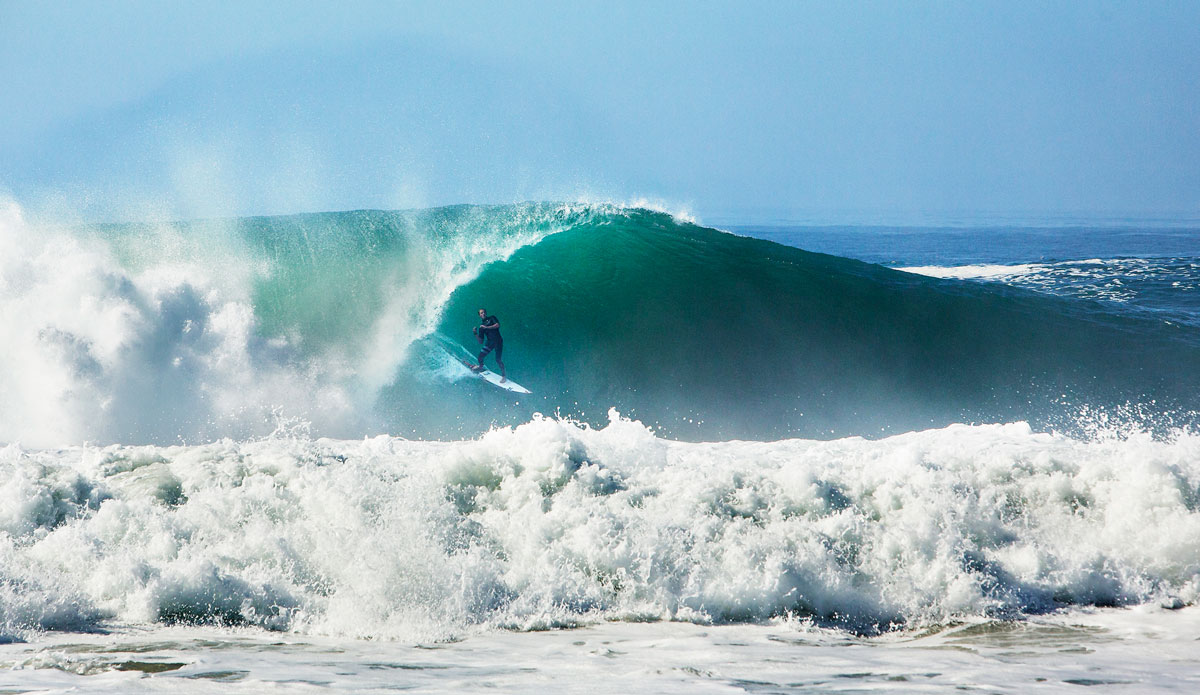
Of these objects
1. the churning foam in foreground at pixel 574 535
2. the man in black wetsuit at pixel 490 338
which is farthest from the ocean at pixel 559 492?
the man in black wetsuit at pixel 490 338

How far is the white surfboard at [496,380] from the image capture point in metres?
9.62

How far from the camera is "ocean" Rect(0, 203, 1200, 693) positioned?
3.56 metres

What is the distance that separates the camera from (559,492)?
4996 millimetres

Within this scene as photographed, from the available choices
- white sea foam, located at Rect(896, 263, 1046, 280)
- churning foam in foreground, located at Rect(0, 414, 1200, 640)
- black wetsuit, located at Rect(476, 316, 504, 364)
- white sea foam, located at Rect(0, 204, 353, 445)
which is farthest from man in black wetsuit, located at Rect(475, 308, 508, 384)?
white sea foam, located at Rect(896, 263, 1046, 280)

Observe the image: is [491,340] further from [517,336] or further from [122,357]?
[122,357]

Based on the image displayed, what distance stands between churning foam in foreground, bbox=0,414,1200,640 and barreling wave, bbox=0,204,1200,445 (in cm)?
333

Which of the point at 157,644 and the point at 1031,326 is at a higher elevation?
the point at 1031,326

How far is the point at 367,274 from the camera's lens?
37.2ft

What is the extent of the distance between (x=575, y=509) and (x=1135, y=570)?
3.29 meters

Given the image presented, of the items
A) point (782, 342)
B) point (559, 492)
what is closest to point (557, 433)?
point (559, 492)

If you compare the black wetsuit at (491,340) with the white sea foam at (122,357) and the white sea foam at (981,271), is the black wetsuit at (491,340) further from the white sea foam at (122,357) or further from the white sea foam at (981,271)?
the white sea foam at (981,271)

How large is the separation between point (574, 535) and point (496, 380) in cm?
535

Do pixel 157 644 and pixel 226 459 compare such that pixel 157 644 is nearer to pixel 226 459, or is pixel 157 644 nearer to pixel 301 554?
pixel 301 554

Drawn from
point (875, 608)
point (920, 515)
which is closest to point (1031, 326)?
point (920, 515)
